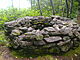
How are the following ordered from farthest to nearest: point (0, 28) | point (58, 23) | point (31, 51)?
point (0, 28), point (58, 23), point (31, 51)

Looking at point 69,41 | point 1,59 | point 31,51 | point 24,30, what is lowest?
point 1,59

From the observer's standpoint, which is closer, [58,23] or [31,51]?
[31,51]

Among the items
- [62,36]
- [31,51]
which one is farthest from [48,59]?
[62,36]

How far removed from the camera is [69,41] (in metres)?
4.10

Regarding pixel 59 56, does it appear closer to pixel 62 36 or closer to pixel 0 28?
pixel 62 36

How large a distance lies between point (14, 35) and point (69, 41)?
2.40 metres

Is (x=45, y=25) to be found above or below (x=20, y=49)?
above

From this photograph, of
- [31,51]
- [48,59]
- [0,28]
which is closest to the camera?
[48,59]

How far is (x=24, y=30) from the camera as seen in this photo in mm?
4590

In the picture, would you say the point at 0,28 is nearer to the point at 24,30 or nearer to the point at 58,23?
the point at 24,30

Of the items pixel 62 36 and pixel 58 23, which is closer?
pixel 62 36

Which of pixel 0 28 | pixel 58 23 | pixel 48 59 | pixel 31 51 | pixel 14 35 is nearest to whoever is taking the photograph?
pixel 48 59

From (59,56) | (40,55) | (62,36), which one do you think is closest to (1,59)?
(40,55)

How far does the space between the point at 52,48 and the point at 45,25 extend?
1550 mm
